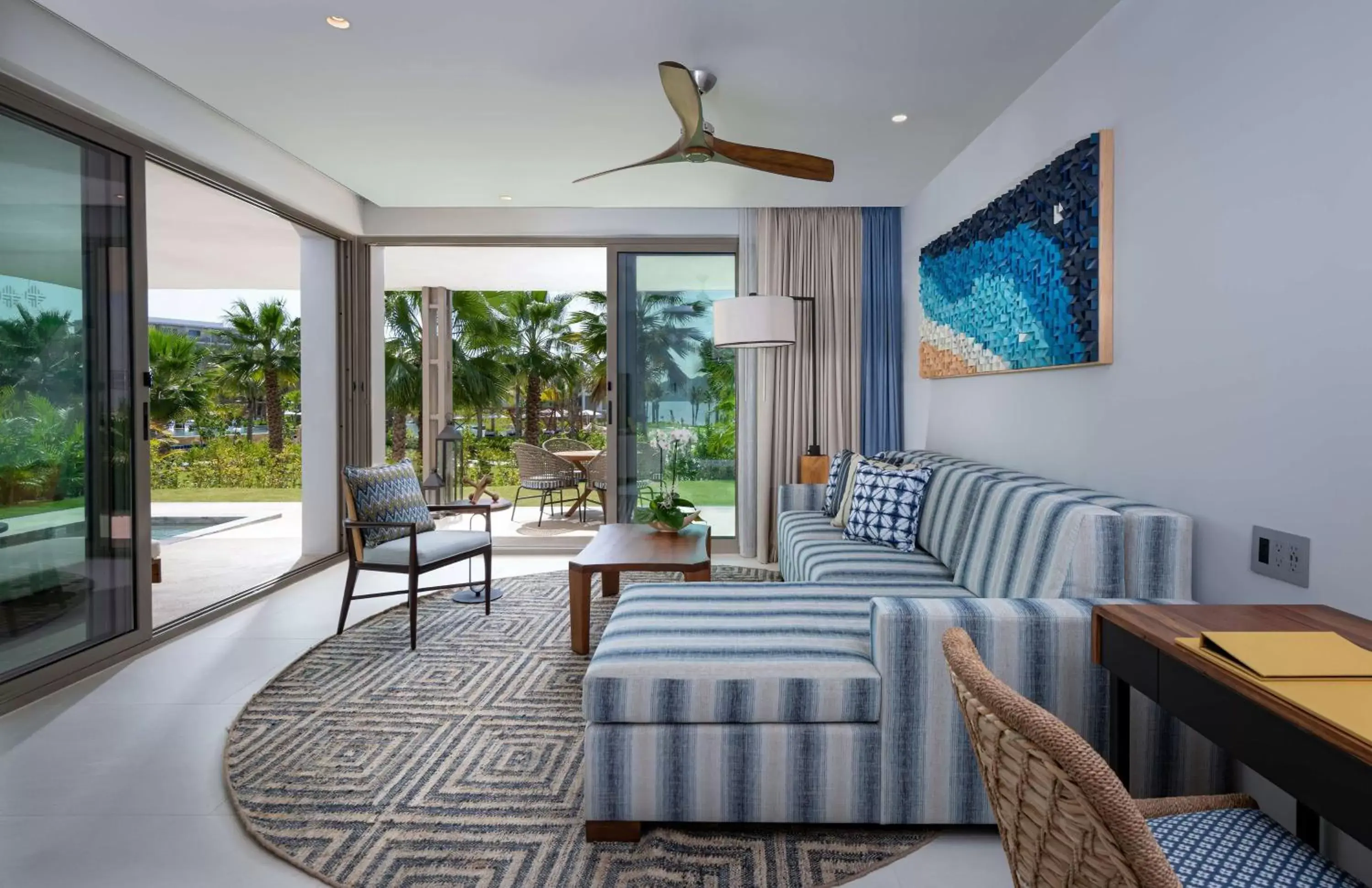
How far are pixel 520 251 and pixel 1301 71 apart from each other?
4.98m

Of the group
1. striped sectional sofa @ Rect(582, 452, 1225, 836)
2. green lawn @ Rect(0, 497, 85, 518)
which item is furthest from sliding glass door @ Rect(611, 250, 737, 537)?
striped sectional sofa @ Rect(582, 452, 1225, 836)

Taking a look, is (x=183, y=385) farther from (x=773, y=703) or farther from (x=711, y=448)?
(x=773, y=703)

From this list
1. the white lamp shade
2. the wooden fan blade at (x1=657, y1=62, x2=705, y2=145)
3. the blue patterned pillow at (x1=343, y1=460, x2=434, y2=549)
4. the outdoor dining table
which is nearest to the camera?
the wooden fan blade at (x1=657, y1=62, x2=705, y2=145)

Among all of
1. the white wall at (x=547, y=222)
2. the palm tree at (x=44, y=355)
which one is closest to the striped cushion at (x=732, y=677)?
the palm tree at (x=44, y=355)

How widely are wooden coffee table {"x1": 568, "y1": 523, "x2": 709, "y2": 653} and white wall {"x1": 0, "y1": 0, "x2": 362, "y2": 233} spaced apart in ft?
8.66

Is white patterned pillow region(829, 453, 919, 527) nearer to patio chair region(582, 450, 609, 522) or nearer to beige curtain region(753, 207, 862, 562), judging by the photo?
beige curtain region(753, 207, 862, 562)

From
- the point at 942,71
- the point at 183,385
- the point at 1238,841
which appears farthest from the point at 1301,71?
the point at 183,385

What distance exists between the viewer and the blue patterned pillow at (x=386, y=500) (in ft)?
10.9

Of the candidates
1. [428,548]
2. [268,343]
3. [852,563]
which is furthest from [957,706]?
[268,343]

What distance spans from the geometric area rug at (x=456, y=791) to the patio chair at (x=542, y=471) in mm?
3334

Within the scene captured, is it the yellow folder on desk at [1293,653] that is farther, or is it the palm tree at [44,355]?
the palm tree at [44,355]

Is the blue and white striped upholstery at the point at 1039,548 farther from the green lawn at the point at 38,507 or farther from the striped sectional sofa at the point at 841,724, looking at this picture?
the green lawn at the point at 38,507

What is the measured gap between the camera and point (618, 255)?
5.01 meters

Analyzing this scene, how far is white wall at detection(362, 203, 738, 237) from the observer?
495 cm
